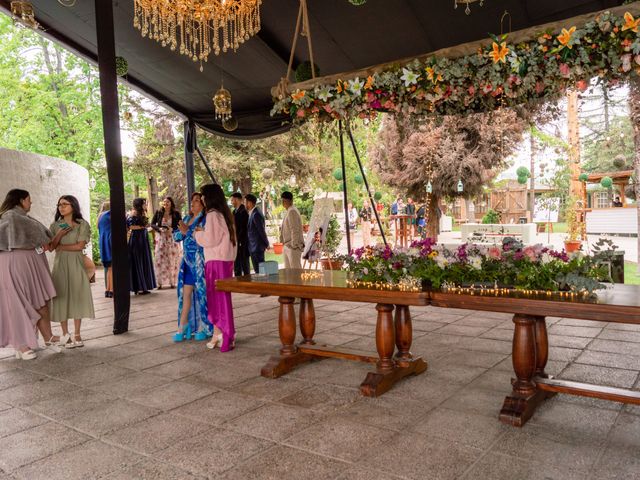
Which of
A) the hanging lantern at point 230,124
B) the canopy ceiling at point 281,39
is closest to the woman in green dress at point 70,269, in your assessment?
the canopy ceiling at point 281,39

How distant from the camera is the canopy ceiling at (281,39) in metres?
5.53

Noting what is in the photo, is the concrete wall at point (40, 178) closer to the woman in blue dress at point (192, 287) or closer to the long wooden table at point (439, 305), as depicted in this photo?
the woman in blue dress at point (192, 287)

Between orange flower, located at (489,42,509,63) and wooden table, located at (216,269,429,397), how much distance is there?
155 cm

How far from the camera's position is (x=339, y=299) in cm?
369

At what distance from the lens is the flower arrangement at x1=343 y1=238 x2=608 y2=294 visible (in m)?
3.18

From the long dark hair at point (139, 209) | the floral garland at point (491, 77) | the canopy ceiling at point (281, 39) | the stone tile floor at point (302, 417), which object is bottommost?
the stone tile floor at point (302, 417)

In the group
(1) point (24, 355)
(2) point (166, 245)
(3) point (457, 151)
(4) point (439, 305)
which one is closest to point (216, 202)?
(1) point (24, 355)

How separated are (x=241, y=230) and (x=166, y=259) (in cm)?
188

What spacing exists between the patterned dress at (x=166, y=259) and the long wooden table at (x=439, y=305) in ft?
16.6

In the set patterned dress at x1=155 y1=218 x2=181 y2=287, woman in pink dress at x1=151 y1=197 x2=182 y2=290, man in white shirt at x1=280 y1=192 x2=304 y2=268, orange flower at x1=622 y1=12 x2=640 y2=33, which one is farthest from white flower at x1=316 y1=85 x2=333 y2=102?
patterned dress at x1=155 y1=218 x2=181 y2=287

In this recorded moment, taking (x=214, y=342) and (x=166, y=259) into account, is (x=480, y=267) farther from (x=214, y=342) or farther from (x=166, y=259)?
(x=166, y=259)

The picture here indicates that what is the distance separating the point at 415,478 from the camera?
97.1 inches

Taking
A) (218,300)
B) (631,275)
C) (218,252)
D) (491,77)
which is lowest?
(631,275)

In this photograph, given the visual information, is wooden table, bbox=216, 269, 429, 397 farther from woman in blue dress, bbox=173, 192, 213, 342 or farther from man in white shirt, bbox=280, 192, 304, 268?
man in white shirt, bbox=280, 192, 304, 268
